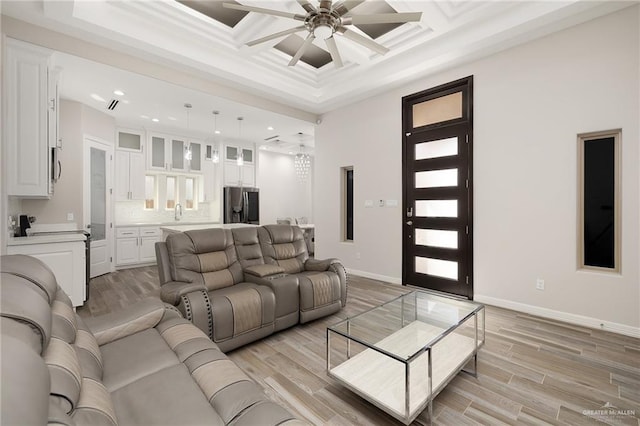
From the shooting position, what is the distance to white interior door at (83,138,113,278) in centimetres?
504

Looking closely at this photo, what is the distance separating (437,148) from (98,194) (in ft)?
19.4

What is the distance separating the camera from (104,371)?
142 centimetres

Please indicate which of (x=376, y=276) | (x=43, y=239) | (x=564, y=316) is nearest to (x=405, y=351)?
(x=564, y=316)

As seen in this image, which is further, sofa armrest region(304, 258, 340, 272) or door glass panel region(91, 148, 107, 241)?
door glass panel region(91, 148, 107, 241)

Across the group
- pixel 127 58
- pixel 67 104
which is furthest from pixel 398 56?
pixel 67 104

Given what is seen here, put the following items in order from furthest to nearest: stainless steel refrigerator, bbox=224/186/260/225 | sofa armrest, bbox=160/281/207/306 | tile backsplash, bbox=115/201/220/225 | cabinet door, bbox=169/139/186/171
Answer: stainless steel refrigerator, bbox=224/186/260/225
cabinet door, bbox=169/139/186/171
tile backsplash, bbox=115/201/220/225
sofa armrest, bbox=160/281/207/306

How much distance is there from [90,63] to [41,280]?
10.7ft

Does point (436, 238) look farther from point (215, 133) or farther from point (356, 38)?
point (215, 133)

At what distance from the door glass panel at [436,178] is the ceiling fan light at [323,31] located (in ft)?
8.23

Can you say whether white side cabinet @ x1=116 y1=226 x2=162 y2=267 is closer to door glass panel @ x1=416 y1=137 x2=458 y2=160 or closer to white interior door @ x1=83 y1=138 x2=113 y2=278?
white interior door @ x1=83 y1=138 x2=113 y2=278

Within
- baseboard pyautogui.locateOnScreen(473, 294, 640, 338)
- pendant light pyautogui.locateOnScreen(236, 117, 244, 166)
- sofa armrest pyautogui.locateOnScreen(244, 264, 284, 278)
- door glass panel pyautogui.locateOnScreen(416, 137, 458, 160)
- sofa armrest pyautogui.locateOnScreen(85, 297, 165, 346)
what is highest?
pendant light pyautogui.locateOnScreen(236, 117, 244, 166)

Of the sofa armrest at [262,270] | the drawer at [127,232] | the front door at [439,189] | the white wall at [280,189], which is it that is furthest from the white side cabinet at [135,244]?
the front door at [439,189]

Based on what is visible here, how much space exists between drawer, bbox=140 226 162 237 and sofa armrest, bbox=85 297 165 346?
4.76 metres

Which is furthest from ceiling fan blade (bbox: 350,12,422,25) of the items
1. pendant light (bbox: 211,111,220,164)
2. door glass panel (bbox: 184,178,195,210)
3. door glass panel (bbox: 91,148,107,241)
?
door glass panel (bbox: 184,178,195,210)
